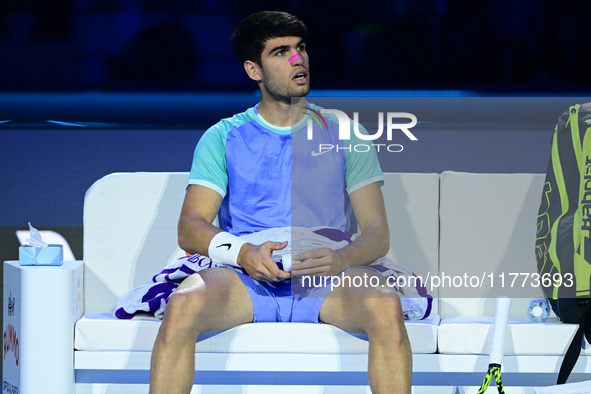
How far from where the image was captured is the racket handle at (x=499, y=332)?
72.0 inches

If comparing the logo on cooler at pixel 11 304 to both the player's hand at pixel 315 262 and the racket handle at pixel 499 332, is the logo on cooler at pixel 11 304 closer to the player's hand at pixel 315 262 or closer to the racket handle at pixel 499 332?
the player's hand at pixel 315 262

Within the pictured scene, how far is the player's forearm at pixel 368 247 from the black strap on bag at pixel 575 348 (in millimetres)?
526

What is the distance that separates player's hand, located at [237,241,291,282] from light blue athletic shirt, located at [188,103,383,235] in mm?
217

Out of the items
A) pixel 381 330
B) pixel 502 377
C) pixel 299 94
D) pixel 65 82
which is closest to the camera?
pixel 381 330

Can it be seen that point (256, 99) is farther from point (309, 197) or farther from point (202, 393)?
point (202, 393)

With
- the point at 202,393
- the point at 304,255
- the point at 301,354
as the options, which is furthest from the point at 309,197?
the point at 202,393

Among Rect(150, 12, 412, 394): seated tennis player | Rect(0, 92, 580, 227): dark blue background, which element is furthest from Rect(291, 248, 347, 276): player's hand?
Rect(0, 92, 580, 227): dark blue background

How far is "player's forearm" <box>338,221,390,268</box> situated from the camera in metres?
1.96

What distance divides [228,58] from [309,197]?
137 centimetres

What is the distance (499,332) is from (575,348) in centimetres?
20

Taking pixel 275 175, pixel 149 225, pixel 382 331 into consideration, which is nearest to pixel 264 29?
pixel 275 175

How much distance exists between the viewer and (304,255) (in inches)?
74.5

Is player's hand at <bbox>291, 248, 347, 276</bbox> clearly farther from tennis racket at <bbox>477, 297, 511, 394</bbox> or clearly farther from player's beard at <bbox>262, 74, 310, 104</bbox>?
player's beard at <bbox>262, 74, 310, 104</bbox>

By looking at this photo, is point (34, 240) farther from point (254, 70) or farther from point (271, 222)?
point (254, 70)
